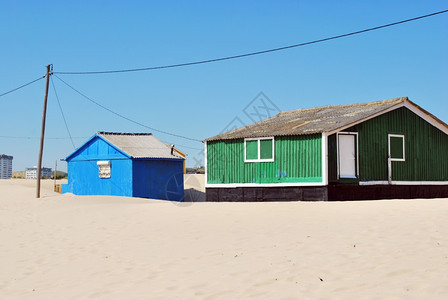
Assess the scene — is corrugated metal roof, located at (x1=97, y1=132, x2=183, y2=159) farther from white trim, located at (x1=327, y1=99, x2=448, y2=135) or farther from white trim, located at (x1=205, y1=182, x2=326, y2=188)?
white trim, located at (x1=327, y1=99, x2=448, y2=135)

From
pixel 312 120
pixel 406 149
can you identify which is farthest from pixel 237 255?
pixel 406 149

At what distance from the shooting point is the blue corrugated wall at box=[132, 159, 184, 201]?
30.7m

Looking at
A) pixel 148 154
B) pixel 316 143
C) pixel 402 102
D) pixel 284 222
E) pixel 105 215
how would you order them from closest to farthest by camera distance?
pixel 284 222
pixel 105 215
pixel 316 143
pixel 402 102
pixel 148 154

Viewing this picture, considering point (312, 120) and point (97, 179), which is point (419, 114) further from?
point (97, 179)

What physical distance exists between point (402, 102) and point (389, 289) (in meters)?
19.1

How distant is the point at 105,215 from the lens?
58.8 ft

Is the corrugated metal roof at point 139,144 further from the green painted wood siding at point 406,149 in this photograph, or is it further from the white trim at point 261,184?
the green painted wood siding at point 406,149

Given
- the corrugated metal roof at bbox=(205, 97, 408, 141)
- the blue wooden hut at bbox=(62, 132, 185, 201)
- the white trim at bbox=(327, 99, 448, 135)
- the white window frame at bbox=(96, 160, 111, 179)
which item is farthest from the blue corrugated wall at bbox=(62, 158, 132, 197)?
the white trim at bbox=(327, 99, 448, 135)

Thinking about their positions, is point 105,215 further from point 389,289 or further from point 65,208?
point 389,289

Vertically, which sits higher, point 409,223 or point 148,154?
point 148,154

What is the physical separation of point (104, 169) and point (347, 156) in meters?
15.8

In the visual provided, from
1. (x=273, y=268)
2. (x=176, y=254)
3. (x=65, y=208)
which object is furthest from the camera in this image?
(x=65, y=208)

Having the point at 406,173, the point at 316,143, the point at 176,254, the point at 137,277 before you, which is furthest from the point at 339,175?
the point at 137,277

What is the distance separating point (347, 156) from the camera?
896 inches
